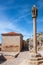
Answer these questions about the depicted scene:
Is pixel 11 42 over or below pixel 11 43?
over

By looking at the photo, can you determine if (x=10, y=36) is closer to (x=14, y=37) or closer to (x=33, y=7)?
(x=14, y=37)

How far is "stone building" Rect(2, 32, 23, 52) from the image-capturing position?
118 ft

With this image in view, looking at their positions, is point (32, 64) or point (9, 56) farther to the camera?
point (9, 56)

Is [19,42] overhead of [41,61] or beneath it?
overhead

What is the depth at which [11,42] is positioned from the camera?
36344mm

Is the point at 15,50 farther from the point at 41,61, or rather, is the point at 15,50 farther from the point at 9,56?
the point at 41,61

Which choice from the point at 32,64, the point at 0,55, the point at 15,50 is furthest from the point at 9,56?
the point at 32,64

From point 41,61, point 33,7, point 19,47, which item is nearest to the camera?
point 41,61

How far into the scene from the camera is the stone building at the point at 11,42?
35.9 m

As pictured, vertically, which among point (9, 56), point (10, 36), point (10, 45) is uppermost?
point (10, 36)

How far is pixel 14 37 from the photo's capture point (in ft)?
118

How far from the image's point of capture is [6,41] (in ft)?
119

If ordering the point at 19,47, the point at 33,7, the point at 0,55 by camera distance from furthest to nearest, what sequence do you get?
the point at 19,47 → the point at 0,55 → the point at 33,7

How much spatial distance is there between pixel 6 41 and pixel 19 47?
143 inches
